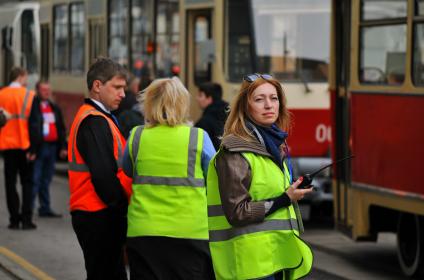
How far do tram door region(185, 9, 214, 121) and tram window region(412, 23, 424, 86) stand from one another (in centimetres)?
567

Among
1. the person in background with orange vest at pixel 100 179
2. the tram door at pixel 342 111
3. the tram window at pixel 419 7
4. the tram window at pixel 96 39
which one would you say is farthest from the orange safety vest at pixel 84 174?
the tram window at pixel 96 39

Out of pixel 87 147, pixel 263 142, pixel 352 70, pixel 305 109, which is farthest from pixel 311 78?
pixel 263 142

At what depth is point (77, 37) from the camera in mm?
23484

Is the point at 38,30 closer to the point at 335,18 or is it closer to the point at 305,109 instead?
the point at 305,109

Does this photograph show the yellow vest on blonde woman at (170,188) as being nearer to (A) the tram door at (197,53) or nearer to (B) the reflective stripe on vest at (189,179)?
(B) the reflective stripe on vest at (189,179)

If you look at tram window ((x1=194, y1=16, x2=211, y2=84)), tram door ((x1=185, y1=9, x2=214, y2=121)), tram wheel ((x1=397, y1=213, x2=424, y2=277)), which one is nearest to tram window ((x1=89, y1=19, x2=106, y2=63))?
tram door ((x1=185, y1=9, x2=214, y2=121))

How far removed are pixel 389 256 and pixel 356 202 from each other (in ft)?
5.40

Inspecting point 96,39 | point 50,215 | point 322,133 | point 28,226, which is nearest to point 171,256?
point 28,226

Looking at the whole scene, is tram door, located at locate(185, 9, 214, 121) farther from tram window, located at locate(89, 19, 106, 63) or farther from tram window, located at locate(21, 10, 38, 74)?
tram window, located at locate(21, 10, 38, 74)

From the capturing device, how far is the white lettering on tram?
15820 mm

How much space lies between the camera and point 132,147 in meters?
6.95

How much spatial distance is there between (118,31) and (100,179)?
44.3ft

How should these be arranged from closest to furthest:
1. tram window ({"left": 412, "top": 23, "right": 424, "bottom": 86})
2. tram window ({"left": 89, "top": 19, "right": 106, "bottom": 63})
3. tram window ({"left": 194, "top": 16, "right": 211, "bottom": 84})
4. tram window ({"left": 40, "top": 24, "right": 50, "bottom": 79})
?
tram window ({"left": 412, "top": 23, "right": 424, "bottom": 86}), tram window ({"left": 194, "top": 16, "right": 211, "bottom": 84}), tram window ({"left": 89, "top": 19, "right": 106, "bottom": 63}), tram window ({"left": 40, "top": 24, "right": 50, "bottom": 79})

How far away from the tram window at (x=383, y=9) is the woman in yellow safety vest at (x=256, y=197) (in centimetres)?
571
